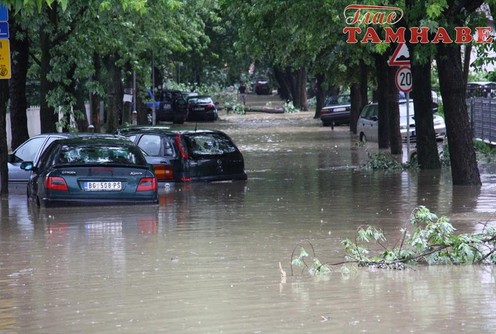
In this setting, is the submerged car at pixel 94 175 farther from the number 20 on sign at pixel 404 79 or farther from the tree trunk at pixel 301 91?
the tree trunk at pixel 301 91

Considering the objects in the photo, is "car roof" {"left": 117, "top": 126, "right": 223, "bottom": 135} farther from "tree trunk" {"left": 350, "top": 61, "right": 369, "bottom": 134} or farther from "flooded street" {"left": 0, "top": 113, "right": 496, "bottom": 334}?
"tree trunk" {"left": 350, "top": 61, "right": 369, "bottom": 134}

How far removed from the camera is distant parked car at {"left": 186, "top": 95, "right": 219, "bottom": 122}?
65875 millimetres

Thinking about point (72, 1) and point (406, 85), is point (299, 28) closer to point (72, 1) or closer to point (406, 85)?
point (406, 85)

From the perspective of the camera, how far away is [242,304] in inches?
404

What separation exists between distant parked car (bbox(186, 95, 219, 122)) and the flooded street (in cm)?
4198

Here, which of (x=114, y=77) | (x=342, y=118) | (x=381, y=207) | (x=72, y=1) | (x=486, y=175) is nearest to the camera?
(x=381, y=207)

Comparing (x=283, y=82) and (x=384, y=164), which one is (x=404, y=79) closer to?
(x=384, y=164)

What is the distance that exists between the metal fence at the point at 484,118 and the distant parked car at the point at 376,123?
145 cm

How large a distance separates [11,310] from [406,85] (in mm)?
18560

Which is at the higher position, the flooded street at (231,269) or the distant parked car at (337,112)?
the distant parked car at (337,112)

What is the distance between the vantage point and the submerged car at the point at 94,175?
1836cm

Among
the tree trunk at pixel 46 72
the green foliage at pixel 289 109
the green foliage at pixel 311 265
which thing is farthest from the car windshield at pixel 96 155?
the green foliage at pixel 289 109

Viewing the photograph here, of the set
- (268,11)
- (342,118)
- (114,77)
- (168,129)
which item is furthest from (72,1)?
(342,118)

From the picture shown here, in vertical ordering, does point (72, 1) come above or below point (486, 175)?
above
